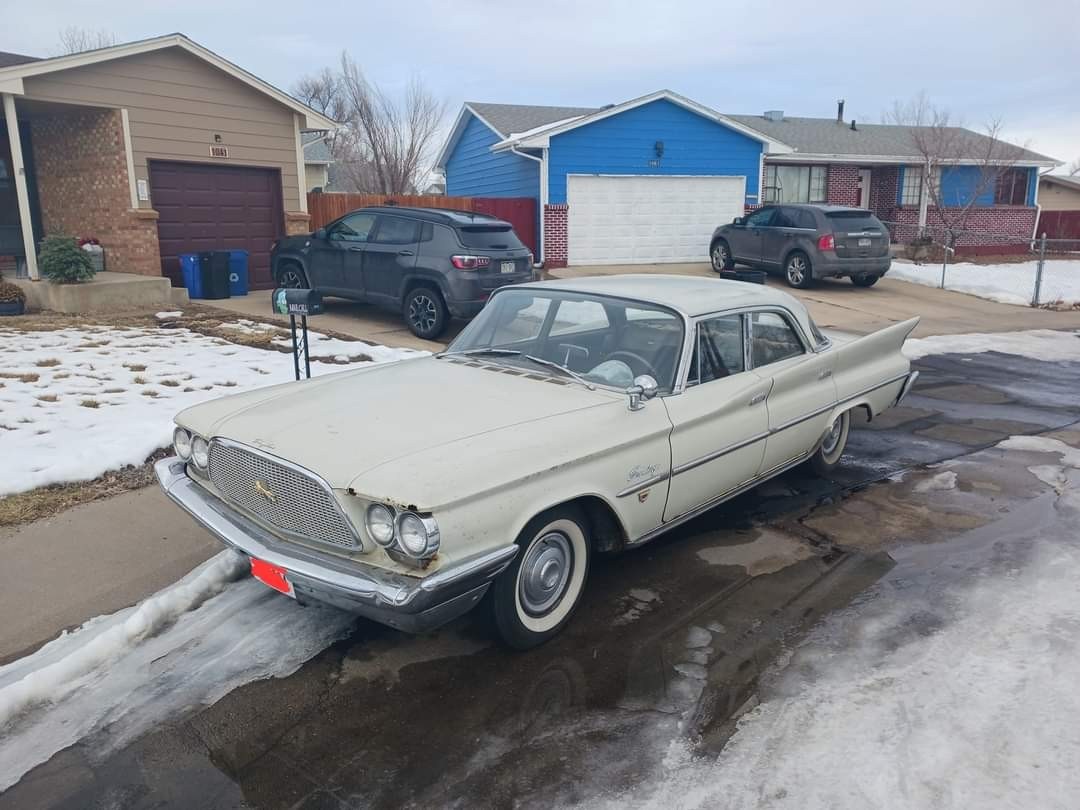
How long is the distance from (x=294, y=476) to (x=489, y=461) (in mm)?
807

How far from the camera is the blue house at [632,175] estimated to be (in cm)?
1977

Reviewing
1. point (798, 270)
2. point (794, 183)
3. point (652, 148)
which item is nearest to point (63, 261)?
point (798, 270)

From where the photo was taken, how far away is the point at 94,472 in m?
5.70

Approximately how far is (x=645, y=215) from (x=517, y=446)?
18132mm

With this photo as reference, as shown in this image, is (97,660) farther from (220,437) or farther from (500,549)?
(500,549)

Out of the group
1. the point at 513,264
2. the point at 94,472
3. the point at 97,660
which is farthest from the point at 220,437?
the point at 513,264

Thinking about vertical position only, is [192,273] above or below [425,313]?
above

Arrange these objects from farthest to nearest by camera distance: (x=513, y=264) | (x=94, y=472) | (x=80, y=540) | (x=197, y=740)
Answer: (x=513, y=264) → (x=94, y=472) → (x=80, y=540) → (x=197, y=740)

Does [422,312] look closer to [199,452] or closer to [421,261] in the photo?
[421,261]

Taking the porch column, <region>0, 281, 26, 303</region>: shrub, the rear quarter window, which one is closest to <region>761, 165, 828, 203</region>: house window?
the rear quarter window

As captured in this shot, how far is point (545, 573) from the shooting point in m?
3.73


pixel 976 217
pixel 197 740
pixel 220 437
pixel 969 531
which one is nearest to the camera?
pixel 197 740

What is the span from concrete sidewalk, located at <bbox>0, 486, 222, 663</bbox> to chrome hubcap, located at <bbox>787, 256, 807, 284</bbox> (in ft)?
46.5

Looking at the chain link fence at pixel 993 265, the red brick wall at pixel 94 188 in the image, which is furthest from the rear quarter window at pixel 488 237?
the chain link fence at pixel 993 265
